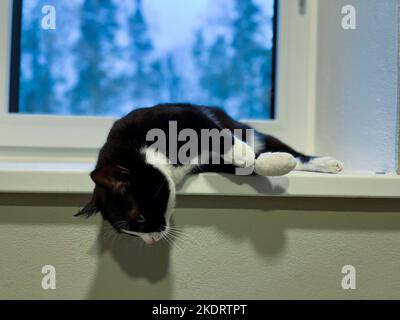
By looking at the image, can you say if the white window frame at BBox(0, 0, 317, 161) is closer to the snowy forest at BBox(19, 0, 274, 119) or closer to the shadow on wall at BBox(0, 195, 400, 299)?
the snowy forest at BBox(19, 0, 274, 119)

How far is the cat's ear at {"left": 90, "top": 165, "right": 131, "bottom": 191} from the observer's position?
792 mm

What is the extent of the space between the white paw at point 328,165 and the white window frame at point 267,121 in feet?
0.83

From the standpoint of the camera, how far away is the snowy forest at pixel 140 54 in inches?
52.2

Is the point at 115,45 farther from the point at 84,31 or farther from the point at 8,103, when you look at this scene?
the point at 8,103

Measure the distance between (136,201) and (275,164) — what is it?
0.28 metres

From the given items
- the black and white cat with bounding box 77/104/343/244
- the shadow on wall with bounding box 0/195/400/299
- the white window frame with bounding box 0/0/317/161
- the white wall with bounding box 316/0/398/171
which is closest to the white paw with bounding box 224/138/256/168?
the black and white cat with bounding box 77/104/343/244

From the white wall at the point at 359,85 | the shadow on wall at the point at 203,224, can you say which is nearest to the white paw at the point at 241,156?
the shadow on wall at the point at 203,224

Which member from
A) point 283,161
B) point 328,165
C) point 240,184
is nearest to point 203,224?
point 240,184

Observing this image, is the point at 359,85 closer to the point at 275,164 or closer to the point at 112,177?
the point at 275,164

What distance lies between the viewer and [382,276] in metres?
0.99

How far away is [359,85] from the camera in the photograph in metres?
1.10

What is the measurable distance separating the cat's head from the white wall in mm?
509

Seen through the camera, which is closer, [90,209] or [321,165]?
[90,209]

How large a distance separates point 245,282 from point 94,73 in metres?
0.77
